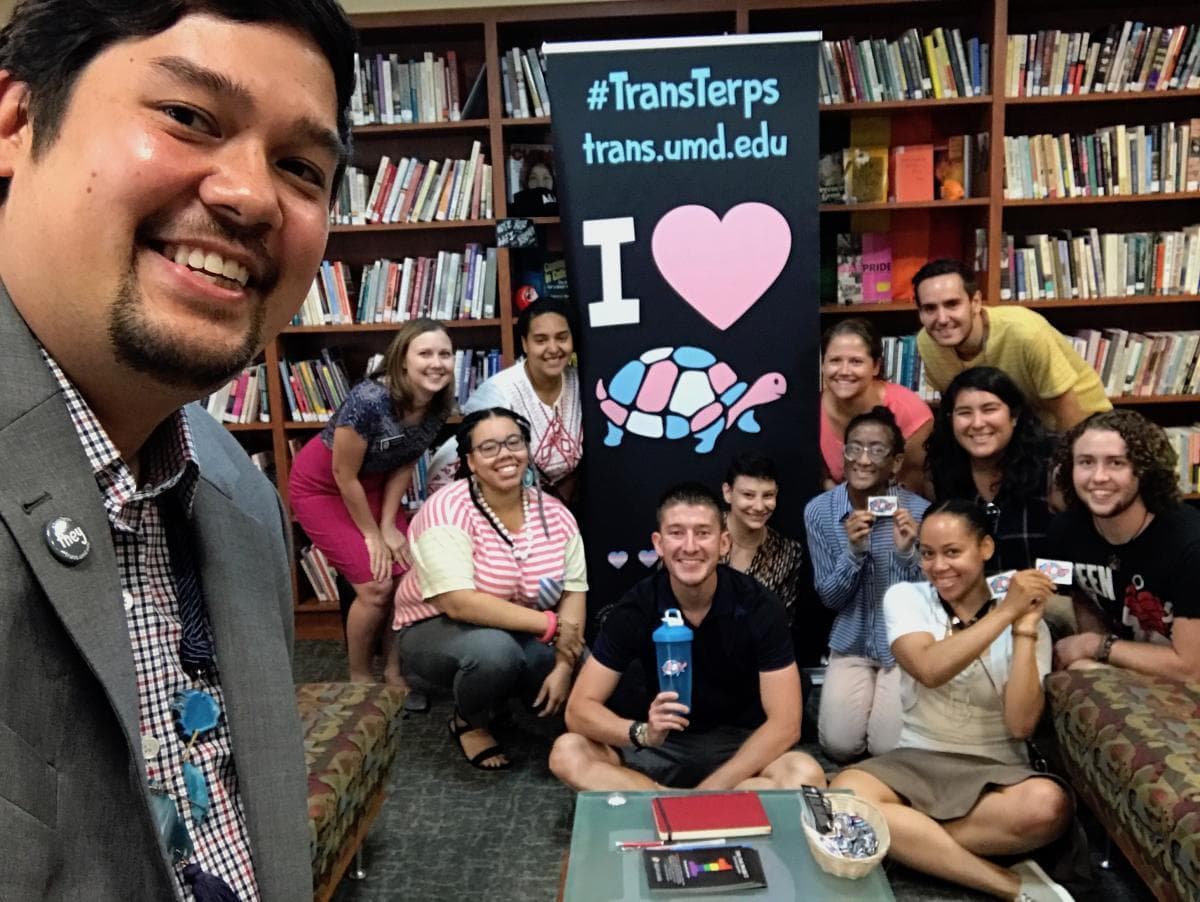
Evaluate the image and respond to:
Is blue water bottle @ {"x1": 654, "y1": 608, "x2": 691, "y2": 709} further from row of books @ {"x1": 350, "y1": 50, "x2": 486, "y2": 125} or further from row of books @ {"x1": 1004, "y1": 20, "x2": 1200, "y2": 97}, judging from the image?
row of books @ {"x1": 1004, "y1": 20, "x2": 1200, "y2": 97}

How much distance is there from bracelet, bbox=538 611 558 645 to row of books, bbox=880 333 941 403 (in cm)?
170

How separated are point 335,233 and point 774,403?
191 centimetres

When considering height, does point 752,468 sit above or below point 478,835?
above

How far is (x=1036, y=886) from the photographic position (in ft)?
6.51

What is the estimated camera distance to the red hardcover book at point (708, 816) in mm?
1743

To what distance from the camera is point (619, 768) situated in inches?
89.2

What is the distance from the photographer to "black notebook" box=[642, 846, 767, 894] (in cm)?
159

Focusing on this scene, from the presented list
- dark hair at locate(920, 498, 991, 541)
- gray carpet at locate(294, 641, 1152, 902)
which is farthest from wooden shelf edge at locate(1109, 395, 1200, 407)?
gray carpet at locate(294, 641, 1152, 902)

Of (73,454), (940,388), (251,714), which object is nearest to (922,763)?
(940,388)

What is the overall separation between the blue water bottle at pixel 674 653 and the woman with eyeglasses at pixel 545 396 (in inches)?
38.4

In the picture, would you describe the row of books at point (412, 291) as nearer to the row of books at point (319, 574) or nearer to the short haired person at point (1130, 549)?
the row of books at point (319, 574)

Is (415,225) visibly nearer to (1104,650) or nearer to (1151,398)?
(1104,650)

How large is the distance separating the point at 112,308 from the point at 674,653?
71.6 inches

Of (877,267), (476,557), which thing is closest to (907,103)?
(877,267)
